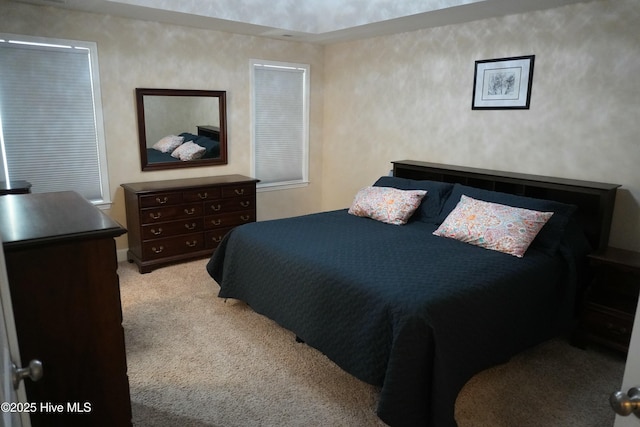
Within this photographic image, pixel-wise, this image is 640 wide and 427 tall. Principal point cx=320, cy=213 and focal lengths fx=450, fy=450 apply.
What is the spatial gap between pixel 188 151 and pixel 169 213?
0.82 m

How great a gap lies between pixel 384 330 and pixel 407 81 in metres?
2.98

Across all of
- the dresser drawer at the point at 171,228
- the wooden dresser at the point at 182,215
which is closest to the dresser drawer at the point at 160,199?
the wooden dresser at the point at 182,215

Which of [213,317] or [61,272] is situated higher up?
[61,272]

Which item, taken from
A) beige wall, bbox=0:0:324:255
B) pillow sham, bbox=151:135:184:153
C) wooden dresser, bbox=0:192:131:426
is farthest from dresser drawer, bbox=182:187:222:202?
wooden dresser, bbox=0:192:131:426

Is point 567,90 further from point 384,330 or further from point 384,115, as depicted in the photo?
point 384,330

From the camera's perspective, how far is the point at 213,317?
3199mm

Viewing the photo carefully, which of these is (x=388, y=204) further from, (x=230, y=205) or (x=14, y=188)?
(x=14, y=188)

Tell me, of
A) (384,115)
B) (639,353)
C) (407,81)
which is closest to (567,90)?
(407,81)

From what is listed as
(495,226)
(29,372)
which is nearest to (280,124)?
(495,226)

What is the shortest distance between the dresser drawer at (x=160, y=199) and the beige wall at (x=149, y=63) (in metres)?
0.48

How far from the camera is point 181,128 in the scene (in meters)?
4.45

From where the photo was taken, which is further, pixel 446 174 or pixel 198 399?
pixel 446 174

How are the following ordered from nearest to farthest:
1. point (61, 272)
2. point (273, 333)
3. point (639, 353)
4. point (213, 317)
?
point (639, 353), point (61, 272), point (273, 333), point (213, 317)

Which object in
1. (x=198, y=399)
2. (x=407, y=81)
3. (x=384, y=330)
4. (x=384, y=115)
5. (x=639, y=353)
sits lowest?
(x=198, y=399)
